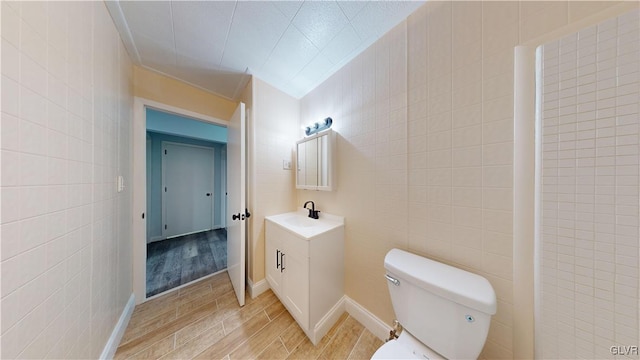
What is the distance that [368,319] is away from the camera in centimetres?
131

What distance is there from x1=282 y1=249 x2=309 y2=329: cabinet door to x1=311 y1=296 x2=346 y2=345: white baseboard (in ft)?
0.34

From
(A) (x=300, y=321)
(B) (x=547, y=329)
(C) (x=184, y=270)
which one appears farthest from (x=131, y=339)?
(B) (x=547, y=329)

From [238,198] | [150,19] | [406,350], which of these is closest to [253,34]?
[150,19]

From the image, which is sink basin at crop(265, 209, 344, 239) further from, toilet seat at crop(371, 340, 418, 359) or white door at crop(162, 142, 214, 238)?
white door at crop(162, 142, 214, 238)

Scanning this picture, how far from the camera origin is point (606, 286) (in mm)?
604

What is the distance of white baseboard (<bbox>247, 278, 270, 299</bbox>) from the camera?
1.67 meters

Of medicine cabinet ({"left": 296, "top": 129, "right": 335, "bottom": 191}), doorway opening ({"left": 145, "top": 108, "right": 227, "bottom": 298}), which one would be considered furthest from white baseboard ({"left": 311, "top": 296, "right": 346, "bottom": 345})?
doorway opening ({"left": 145, "top": 108, "right": 227, "bottom": 298})

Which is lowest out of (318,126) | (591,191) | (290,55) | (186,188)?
(186,188)

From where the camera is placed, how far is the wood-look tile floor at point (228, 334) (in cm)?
114

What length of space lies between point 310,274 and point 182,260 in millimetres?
2300

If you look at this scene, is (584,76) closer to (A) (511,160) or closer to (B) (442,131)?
(A) (511,160)

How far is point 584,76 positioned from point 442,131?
465 mm

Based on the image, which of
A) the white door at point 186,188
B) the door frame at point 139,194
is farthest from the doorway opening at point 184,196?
the door frame at point 139,194

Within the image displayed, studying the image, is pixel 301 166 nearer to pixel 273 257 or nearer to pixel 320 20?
pixel 273 257
